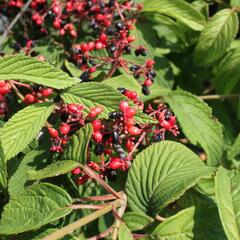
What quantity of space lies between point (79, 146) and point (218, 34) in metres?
1.60

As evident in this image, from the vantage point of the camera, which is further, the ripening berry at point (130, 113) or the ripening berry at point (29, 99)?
the ripening berry at point (29, 99)

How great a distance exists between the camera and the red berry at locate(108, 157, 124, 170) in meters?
2.24

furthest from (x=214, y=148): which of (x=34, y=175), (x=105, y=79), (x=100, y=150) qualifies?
(x=34, y=175)

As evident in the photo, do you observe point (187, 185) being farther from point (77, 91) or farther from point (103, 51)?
point (103, 51)

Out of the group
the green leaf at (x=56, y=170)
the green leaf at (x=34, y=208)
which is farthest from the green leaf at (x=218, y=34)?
the green leaf at (x=34, y=208)

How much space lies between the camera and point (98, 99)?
241cm

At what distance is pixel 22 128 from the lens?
7.77 ft

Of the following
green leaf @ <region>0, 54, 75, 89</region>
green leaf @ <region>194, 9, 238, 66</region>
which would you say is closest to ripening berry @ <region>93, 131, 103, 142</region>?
green leaf @ <region>0, 54, 75, 89</region>

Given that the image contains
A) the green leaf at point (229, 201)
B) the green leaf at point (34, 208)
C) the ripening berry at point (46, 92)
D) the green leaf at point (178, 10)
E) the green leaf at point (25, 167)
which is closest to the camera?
the green leaf at point (229, 201)

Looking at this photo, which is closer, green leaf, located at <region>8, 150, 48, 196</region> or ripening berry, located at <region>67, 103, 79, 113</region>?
ripening berry, located at <region>67, 103, 79, 113</region>

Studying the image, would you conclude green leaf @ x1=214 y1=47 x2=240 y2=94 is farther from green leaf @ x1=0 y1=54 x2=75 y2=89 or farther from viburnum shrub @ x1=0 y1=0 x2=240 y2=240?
green leaf @ x1=0 y1=54 x2=75 y2=89

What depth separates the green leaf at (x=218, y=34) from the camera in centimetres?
335

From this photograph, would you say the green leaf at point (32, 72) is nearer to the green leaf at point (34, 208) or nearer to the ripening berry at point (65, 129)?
the ripening berry at point (65, 129)

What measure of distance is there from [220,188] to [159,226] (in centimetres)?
29
